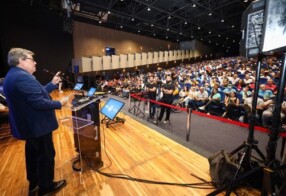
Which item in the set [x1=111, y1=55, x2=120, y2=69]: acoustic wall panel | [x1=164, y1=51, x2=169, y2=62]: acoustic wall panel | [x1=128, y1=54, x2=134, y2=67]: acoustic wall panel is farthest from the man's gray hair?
[x1=164, y1=51, x2=169, y2=62]: acoustic wall panel

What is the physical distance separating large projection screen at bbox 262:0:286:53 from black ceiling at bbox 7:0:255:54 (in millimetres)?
11005

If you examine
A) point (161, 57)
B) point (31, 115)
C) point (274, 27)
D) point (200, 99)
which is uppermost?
point (161, 57)

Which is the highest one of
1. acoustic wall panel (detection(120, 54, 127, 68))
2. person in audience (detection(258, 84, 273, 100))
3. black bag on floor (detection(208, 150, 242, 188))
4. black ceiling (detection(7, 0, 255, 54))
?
black ceiling (detection(7, 0, 255, 54))

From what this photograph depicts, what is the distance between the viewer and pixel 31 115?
1.71 m

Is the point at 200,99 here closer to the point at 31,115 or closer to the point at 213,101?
the point at 213,101

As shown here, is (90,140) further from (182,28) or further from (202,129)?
(182,28)

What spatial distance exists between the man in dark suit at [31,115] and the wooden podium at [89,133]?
15.8 inches

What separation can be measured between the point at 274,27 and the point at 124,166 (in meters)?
2.42

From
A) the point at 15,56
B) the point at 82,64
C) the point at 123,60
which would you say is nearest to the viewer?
the point at 15,56

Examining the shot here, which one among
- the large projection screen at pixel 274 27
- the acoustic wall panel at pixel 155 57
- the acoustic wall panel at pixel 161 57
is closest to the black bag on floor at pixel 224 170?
the large projection screen at pixel 274 27

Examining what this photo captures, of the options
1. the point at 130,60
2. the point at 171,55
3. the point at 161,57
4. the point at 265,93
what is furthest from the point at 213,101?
the point at 171,55

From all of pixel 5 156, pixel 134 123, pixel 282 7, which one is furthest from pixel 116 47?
pixel 282 7

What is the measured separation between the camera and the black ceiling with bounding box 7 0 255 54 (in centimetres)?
1154

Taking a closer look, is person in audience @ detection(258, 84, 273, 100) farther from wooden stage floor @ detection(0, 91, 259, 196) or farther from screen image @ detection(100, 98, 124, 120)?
screen image @ detection(100, 98, 124, 120)
